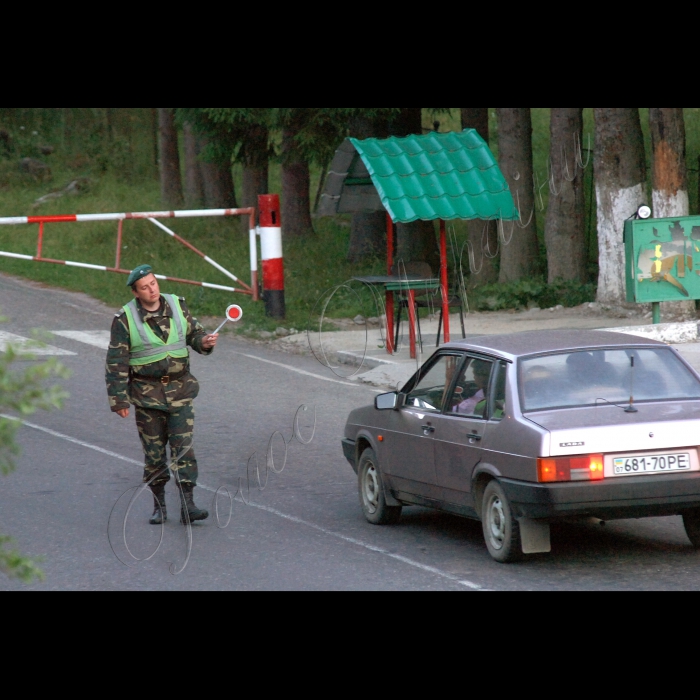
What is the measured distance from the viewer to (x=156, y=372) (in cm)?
868

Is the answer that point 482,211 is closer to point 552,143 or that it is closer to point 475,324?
point 475,324

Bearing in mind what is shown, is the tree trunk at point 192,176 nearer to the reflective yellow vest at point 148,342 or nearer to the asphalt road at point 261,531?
the asphalt road at point 261,531

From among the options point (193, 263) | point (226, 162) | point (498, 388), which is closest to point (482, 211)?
point (498, 388)

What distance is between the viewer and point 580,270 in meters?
21.5

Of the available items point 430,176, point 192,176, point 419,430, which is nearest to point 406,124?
point 430,176

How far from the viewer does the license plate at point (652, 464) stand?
7125mm

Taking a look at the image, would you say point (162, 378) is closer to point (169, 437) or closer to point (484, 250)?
point (169, 437)

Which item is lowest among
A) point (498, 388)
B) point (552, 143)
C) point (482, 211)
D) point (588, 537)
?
point (588, 537)

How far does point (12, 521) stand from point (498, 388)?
3.78 m

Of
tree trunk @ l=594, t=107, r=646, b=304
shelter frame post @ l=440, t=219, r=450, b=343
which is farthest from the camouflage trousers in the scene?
tree trunk @ l=594, t=107, r=646, b=304

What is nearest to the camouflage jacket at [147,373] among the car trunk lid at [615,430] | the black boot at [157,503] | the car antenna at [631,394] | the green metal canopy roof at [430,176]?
the black boot at [157,503]

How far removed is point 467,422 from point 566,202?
45.9 ft

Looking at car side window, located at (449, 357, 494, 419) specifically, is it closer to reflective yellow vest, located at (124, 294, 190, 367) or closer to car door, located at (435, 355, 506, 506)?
car door, located at (435, 355, 506, 506)

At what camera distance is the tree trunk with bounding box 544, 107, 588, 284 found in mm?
21125
